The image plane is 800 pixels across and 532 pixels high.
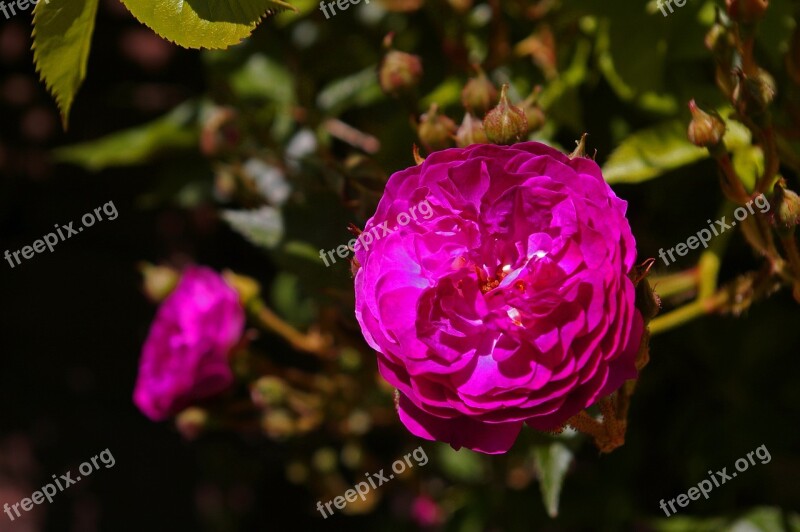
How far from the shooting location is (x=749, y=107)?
58 cm

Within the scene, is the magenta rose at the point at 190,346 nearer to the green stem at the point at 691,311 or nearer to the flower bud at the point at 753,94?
the green stem at the point at 691,311

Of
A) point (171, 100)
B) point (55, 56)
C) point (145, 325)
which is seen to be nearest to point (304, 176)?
point (55, 56)

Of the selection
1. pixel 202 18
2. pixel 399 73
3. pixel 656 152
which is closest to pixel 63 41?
pixel 202 18

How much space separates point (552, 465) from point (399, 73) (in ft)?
1.11

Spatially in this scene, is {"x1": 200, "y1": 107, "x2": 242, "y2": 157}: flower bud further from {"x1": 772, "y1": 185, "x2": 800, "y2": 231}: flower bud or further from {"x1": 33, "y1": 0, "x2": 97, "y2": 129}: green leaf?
{"x1": 772, "y1": 185, "x2": 800, "y2": 231}: flower bud

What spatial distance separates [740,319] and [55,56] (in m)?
0.76

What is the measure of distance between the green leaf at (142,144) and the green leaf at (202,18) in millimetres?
557

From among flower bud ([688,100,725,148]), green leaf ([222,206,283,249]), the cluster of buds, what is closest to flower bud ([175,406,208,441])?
the cluster of buds

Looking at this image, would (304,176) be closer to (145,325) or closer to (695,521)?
(695,521)

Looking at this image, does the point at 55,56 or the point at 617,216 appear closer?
A: the point at 617,216

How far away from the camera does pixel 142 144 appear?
1.11m

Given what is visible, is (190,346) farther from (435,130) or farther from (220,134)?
(435,130)

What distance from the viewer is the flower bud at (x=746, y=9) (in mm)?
578

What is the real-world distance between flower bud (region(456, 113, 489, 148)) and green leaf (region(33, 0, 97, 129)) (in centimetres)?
26
